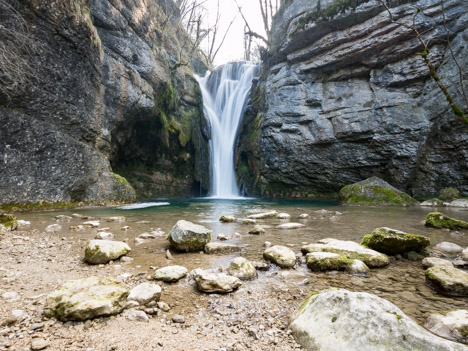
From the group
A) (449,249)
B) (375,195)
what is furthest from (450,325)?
(375,195)

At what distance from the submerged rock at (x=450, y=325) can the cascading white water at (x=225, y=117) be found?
17.3 meters

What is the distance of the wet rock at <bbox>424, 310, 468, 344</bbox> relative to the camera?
4.73 ft

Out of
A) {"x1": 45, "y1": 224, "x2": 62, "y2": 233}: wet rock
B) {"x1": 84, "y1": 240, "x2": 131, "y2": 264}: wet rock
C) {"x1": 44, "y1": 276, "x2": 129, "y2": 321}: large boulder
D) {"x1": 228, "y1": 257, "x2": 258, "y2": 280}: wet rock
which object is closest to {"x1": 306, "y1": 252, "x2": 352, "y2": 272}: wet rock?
{"x1": 228, "y1": 257, "x2": 258, "y2": 280}: wet rock

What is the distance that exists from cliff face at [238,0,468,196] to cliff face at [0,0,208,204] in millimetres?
8399

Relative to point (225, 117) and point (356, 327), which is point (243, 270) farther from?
point (225, 117)

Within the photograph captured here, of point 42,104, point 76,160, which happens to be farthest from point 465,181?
point 42,104

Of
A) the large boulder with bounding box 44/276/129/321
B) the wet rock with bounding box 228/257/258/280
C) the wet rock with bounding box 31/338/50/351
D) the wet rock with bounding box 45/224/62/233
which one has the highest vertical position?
the large boulder with bounding box 44/276/129/321

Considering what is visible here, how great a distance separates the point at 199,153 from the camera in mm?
19875

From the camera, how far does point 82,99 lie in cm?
985

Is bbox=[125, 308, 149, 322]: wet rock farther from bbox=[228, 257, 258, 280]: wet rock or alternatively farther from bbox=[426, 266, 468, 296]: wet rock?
bbox=[426, 266, 468, 296]: wet rock

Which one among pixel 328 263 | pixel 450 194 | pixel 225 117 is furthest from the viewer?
pixel 225 117

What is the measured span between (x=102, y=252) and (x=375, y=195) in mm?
12299

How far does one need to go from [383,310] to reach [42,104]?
11006 mm

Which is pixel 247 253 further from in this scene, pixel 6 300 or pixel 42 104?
pixel 42 104
